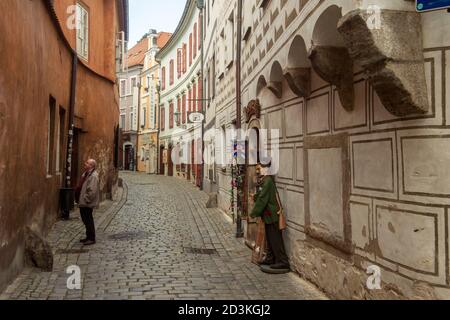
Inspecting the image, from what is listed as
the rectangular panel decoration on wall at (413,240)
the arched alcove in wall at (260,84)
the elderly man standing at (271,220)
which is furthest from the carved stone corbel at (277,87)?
the rectangular panel decoration on wall at (413,240)

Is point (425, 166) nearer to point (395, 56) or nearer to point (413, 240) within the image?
point (413, 240)

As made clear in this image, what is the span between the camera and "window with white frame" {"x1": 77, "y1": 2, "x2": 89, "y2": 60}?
13.9 metres

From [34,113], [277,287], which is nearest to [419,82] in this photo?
[277,287]

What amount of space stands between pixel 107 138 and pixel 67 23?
479cm

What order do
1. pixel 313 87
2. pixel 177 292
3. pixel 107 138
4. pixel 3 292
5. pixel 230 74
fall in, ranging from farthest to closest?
pixel 107 138, pixel 230 74, pixel 313 87, pixel 177 292, pixel 3 292

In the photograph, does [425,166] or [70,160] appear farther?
[70,160]

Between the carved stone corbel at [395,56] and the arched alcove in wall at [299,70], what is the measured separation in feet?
7.71

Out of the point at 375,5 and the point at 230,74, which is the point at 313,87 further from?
the point at 230,74

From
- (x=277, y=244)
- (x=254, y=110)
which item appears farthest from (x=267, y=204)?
(x=254, y=110)

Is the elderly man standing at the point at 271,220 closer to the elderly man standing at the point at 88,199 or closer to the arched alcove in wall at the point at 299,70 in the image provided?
the arched alcove in wall at the point at 299,70

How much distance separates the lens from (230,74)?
13.4 meters

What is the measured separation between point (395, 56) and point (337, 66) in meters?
1.33

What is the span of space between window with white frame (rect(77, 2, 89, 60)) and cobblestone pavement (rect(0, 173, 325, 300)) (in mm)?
5058

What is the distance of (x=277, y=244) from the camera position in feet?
23.4
